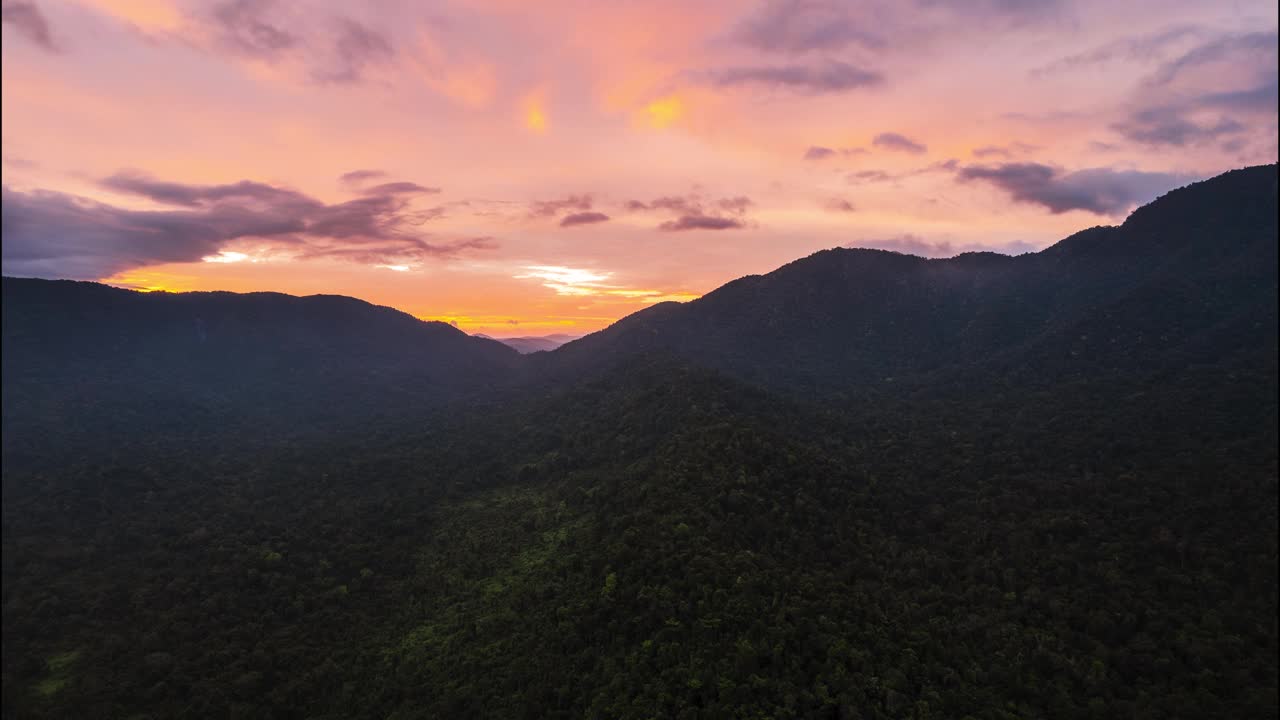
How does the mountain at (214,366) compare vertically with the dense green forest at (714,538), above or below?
above

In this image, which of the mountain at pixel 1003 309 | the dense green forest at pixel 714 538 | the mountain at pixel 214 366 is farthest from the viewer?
the mountain at pixel 214 366

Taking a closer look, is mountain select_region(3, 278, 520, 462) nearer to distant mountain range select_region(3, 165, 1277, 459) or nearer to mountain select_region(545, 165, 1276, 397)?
distant mountain range select_region(3, 165, 1277, 459)

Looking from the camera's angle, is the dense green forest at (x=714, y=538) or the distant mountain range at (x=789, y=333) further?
the distant mountain range at (x=789, y=333)

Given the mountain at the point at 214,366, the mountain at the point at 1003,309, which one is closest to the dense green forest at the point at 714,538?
the mountain at the point at 1003,309

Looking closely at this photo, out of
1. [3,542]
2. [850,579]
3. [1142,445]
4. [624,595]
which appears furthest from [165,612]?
[1142,445]

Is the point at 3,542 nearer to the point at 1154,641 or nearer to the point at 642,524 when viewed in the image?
the point at 642,524

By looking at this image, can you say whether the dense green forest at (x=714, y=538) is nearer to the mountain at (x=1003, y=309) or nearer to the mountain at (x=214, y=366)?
the mountain at (x=1003, y=309)

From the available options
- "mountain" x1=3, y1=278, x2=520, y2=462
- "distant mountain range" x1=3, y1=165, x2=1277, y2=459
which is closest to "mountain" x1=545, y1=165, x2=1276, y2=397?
"distant mountain range" x1=3, y1=165, x2=1277, y2=459

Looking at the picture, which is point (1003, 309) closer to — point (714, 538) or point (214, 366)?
point (714, 538)
